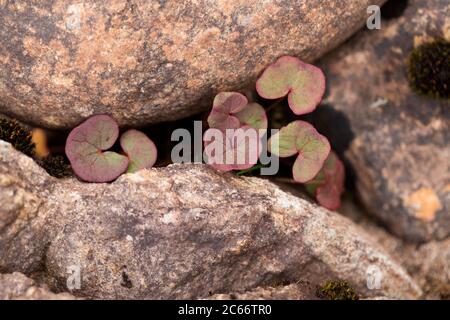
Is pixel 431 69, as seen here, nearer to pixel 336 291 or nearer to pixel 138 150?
pixel 336 291

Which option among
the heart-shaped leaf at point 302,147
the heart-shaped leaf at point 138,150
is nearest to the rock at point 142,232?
the heart-shaped leaf at point 138,150

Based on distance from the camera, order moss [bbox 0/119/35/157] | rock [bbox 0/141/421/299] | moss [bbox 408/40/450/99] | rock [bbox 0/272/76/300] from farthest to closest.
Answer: moss [bbox 408/40/450/99] < moss [bbox 0/119/35/157] < rock [bbox 0/141/421/299] < rock [bbox 0/272/76/300]

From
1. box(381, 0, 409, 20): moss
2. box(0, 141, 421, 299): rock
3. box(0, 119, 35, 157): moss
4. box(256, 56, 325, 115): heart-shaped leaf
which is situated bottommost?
box(0, 141, 421, 299): rock

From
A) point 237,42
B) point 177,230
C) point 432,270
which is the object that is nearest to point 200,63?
point 237,42

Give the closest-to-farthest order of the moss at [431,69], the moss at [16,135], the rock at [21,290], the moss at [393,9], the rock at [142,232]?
the rock at [21,290] < the rock at [142,232] < the moss at [16,135] < the moss at [431,69] < the moss at [393,9]

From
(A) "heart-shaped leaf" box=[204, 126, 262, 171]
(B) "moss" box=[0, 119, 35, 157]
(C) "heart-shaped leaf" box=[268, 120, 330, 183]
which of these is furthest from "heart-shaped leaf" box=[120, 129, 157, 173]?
(C) "heart-shaped leaf" box=[268, 120, 330, 183]

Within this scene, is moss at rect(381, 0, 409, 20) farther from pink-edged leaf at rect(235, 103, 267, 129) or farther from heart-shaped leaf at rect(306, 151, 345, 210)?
pink-edged leaf at rect(235, 103, 267, 129)

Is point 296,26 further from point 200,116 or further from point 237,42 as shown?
point 200,116

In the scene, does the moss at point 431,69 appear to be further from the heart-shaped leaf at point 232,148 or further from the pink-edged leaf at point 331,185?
the heart-shaped leaf at point 232,148
